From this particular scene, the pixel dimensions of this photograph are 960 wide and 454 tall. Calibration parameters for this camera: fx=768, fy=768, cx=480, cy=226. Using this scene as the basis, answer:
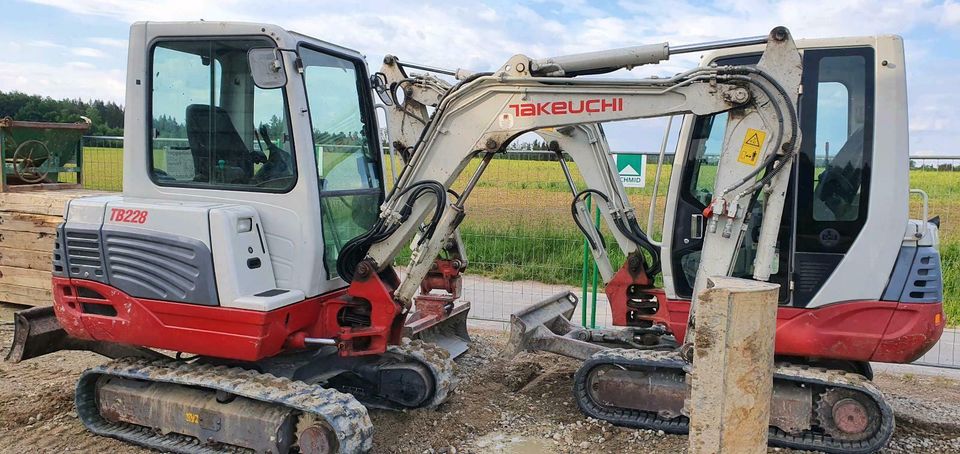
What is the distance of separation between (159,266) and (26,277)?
4.94 metres

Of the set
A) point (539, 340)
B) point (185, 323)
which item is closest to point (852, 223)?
point (539, 340)

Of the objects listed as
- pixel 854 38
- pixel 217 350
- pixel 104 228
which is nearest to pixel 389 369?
pixel 217 350

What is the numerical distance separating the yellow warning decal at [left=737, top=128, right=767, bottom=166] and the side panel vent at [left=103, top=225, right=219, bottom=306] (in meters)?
3.39

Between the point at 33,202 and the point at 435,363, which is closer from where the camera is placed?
the point at 435,363

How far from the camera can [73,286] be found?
5082mm

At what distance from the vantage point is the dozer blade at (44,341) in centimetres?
538

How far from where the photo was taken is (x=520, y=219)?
10.2 metres

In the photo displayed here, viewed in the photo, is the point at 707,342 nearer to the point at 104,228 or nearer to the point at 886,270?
the point at 886,270

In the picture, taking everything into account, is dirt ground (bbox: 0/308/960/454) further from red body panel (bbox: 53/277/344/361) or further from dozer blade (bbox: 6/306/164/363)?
red body panel (bbox: 53/277/344/361)

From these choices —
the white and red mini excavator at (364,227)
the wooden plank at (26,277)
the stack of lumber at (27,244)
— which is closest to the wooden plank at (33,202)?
the stack of lumber at (27,244)

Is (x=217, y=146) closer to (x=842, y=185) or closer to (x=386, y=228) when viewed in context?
(x=386, y=228)

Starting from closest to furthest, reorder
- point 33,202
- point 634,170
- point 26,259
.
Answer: point 634,170
point 33,202
point 26,259

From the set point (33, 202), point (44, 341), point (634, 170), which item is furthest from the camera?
point (33, 202)

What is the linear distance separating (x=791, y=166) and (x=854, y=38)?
3.22ft
